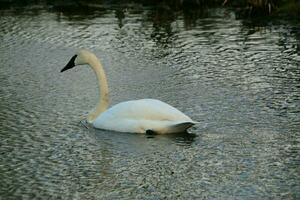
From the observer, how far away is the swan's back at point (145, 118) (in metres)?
11.1

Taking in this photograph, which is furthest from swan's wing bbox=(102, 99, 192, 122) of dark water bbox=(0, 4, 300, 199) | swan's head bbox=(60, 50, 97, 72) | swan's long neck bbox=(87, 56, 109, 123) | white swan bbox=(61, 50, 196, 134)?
swan's head bbox=(60, 50, 97, 72)

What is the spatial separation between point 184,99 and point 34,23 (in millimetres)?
12533

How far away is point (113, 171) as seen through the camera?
31.7 ft

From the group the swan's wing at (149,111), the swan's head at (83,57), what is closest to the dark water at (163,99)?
the swan's wing at (149,111)

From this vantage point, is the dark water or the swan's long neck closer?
the dark water

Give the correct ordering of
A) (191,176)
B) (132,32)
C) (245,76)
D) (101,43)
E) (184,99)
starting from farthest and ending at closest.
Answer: (132,32), (101,43), (245,76), (184,99), (191,176)

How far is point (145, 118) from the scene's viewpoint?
1129 cm

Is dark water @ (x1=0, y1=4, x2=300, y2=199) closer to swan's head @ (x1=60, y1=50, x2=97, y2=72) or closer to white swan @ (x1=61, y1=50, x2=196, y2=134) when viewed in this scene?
white swan @ (x1=61, y1=50, x2=196, y2=134)

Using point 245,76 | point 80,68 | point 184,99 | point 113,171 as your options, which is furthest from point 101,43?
point 113,171

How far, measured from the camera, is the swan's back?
11.1 m

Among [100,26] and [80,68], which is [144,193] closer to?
[80,68]

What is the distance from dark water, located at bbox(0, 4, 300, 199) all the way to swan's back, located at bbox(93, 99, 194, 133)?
0.42ft

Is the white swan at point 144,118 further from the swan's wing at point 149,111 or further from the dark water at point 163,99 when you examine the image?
the dark water at point 163,99

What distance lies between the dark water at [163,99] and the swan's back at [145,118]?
129 mm
